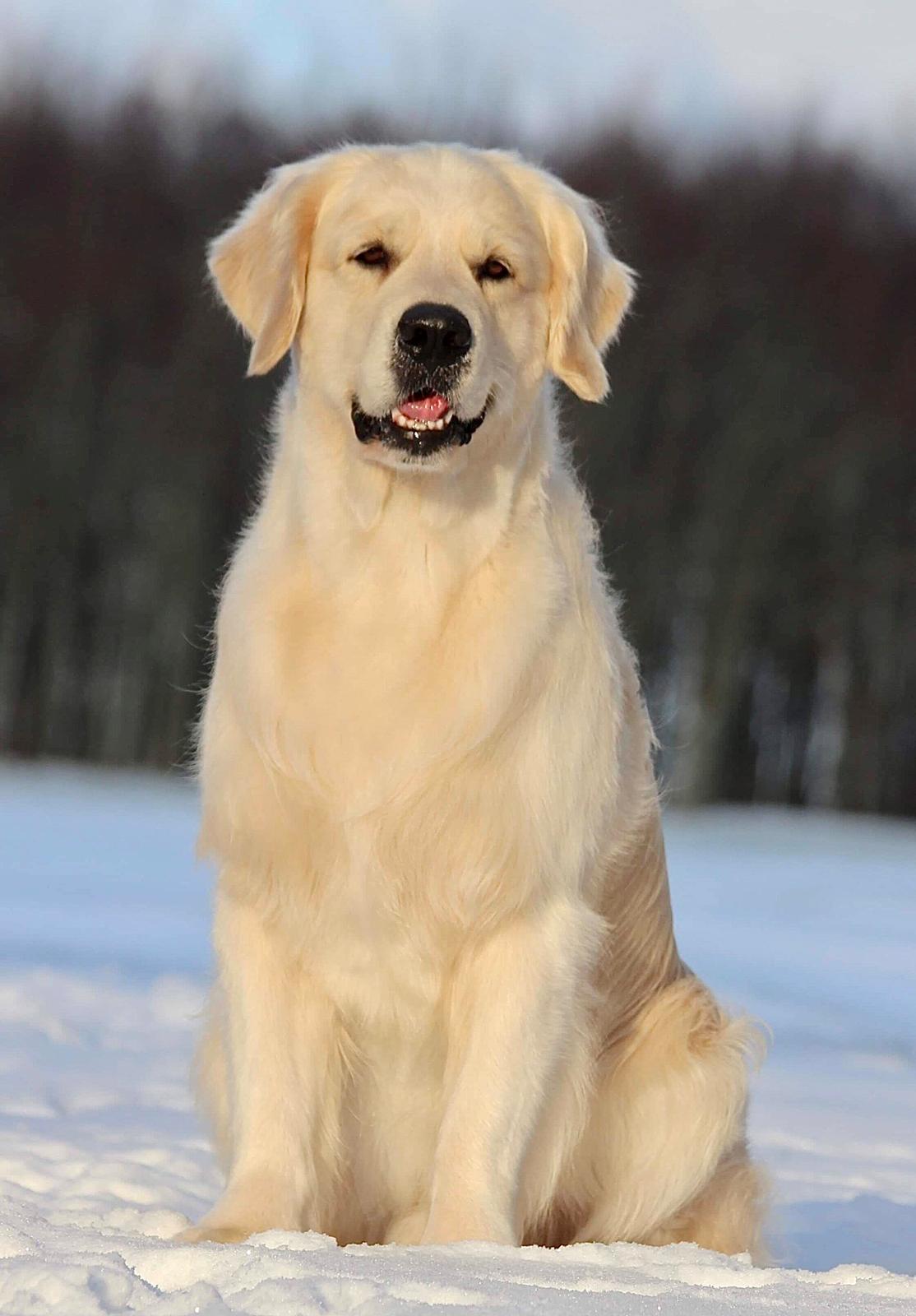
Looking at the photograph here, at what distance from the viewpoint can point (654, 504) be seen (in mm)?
23062

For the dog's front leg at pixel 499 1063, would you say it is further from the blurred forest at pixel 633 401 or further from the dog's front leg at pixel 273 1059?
the blurred forest at pixel 633 401

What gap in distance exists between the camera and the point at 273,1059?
3.79m

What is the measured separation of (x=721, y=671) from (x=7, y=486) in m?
8.96

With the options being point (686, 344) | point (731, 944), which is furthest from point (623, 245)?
point (731, 944)

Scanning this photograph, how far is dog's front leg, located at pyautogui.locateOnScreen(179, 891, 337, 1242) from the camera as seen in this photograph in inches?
148

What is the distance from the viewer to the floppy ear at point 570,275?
4125 millimetres

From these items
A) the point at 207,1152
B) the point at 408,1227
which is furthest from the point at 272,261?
the point at 207,1152

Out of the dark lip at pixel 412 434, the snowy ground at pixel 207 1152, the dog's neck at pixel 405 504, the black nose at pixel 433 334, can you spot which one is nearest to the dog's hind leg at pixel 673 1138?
the snowy ground at pixel 207 1152

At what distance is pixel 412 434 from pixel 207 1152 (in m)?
2.00

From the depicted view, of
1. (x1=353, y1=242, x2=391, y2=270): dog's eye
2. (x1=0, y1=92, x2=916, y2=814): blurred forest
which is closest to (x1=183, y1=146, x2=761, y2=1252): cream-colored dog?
(x1=353, y1=242, x2=391, y2=270): dog's eye

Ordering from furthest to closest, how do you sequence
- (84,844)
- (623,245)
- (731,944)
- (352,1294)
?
(623,245) < (84,844) < (731,944) < (352,1294)

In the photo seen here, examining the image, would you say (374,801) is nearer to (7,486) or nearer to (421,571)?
(421,571)

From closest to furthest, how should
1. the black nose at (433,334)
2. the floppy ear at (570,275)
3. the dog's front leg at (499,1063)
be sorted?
the dog's front leg at (499,1063)
the black nose at (433,334)
the floppy ear at (570,275)

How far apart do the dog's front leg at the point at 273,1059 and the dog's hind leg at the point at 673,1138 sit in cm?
68
